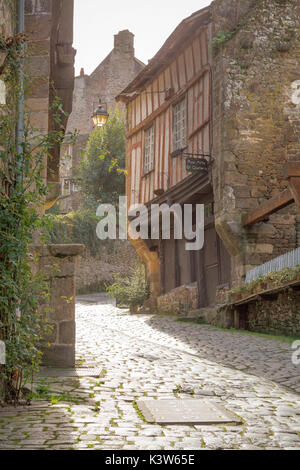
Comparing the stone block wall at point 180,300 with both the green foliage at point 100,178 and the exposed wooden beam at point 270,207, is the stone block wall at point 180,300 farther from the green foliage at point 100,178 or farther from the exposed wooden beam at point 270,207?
the green foliage at point 100,178

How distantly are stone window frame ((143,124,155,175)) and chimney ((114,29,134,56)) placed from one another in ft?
63.3

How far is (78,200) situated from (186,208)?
54.4 feet

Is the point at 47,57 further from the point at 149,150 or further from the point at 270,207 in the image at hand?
the point at 149,150

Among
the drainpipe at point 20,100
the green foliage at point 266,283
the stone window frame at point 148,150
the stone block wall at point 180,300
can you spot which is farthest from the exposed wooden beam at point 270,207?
the drainpipe at point 20,100

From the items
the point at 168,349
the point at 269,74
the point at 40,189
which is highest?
the point at 269,74

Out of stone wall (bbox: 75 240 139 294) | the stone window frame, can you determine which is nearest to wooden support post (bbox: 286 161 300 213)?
the stone window frame

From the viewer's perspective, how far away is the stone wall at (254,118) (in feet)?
39.3

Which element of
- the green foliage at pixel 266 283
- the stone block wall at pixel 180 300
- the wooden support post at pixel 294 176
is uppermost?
the wooden support post at pixel 294 176

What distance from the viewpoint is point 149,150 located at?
1616 cm

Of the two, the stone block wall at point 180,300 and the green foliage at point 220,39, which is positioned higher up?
the green foliage at point 220,39

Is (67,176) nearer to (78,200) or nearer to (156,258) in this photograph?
(78,200)

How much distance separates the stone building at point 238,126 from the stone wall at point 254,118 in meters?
0.02

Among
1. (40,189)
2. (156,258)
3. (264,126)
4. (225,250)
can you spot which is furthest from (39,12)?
(156,258)

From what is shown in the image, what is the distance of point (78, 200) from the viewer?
30.5 metres
